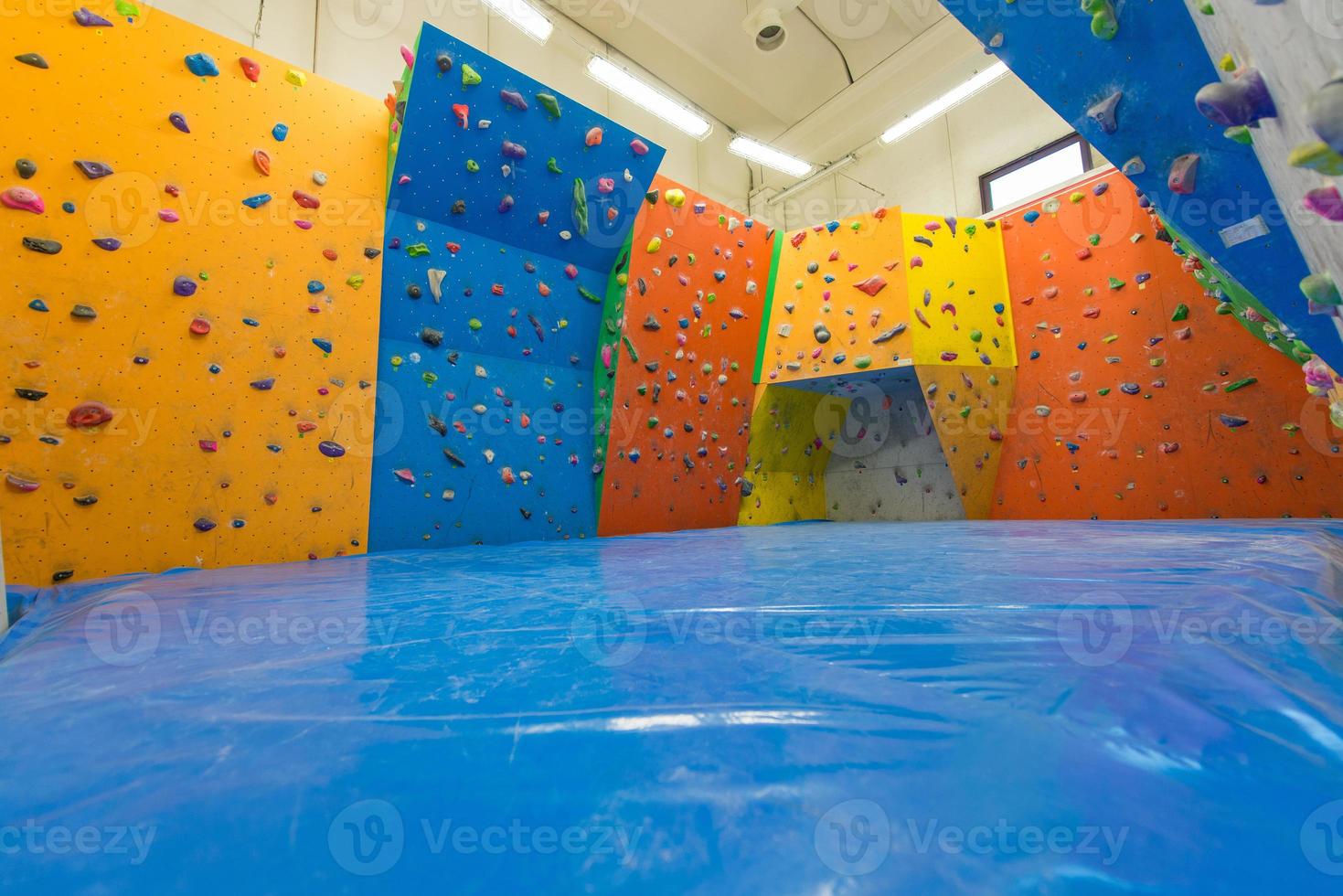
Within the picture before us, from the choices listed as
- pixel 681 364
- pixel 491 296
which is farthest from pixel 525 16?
pixel 681 364

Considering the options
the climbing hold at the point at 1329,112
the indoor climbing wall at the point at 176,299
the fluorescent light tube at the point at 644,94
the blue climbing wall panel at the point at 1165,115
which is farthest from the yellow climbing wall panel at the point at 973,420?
the climbing hold at the point at 1329,112

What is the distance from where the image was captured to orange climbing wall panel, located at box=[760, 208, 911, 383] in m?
5.27

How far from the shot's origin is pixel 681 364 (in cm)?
502

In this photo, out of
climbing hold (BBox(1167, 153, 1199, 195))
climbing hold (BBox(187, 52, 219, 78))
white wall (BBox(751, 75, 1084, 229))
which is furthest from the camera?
white wall (BBox(751, 75, 1084, 229))

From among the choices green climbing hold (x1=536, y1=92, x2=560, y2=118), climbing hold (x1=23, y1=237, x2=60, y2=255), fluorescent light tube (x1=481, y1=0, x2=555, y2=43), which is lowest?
climbing hold (x1=23, y1=237, x2=60, y2=255)

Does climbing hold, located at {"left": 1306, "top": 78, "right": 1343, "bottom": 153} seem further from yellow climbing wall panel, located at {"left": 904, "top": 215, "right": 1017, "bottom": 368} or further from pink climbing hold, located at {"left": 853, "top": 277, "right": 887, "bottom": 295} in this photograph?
pink climbing hold, located at {"left": 853, "top": 277, "right": 887, "bottom": 295}

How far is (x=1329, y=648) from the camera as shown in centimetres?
85

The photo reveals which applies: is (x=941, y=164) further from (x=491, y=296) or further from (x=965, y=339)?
(x=491, y=296)

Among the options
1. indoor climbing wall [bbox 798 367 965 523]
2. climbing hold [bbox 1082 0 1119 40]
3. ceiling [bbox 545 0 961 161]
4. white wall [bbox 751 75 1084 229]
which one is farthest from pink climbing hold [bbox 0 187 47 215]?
white wall [bbox 751 75 1084 229]

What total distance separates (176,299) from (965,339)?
5728 mm

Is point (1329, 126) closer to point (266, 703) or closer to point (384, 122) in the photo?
point (266, 703)

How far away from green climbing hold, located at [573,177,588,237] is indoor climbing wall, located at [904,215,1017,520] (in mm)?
2962

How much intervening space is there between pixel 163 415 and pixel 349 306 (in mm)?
1082

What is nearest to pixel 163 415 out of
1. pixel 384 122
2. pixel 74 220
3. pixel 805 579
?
pixel 74 220
